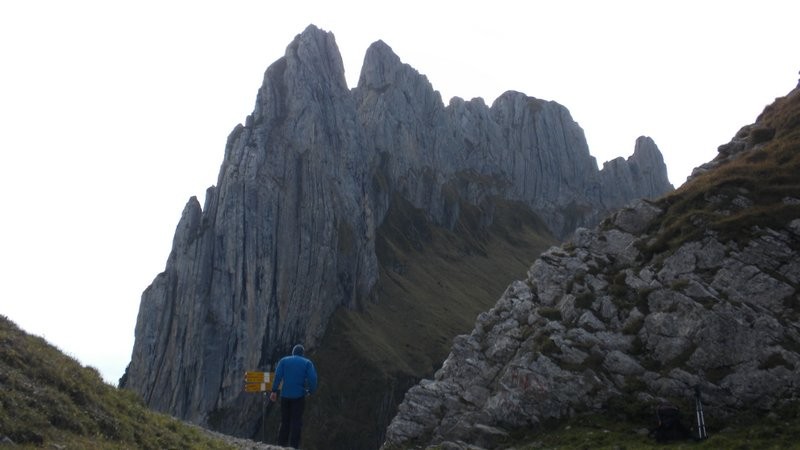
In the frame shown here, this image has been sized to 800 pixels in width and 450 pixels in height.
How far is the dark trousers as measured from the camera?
27.3 meters

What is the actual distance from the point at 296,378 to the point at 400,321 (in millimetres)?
103877

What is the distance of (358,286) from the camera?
132m

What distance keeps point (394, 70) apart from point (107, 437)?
583ft

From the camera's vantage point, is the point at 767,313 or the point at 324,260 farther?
the point at 324,260

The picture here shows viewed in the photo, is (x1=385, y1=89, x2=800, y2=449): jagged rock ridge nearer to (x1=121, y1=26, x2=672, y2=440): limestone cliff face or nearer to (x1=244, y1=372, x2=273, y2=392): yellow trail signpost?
(x1=244, y1=372, x2=273, y2=392): yellow trail signpost

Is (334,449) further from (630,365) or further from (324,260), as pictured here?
(630,365)

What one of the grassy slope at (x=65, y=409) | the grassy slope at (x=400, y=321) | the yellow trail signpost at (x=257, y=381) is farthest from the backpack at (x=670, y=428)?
the grassy slope at (x=400, y=321)

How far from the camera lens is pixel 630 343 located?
29.7 m

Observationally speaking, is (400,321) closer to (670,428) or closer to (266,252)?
(266,252)

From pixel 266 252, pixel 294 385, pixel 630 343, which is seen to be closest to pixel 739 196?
pixel 630 343

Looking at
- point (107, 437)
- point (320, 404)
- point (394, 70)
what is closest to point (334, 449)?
point (320, 404)

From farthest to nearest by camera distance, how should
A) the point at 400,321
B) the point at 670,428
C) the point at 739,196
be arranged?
the point at 400,321 → the point at 739,196 → the point at 670,428

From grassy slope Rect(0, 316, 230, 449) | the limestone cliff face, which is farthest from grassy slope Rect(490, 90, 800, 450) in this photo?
the limestone cliff face

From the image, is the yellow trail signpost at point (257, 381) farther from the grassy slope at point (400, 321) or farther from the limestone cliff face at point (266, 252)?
the limestone cliff face at point (266, 252)
